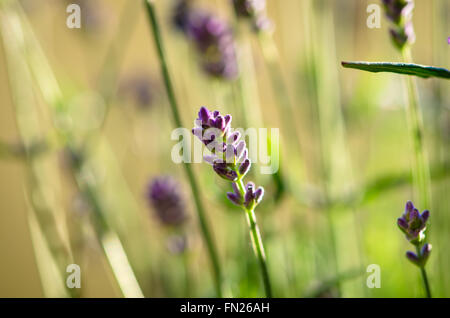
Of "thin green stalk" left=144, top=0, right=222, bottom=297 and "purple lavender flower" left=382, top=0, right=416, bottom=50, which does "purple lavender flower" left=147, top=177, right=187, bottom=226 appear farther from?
"purple lavender flower" left=382, top=0, right=416, bottom=50

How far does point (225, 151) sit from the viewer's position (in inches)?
15.0

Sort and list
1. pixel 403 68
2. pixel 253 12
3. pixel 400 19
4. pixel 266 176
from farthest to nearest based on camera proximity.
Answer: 1. pixel 266 176
2. pixel 253 12
3. pixel 400 19
4. pixel 403 68

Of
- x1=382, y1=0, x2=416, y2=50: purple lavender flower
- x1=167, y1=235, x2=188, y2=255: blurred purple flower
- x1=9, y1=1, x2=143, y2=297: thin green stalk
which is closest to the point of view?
x1=382, y1=0, x2=416, y2=50: purple lavender flower

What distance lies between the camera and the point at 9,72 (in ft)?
2.62

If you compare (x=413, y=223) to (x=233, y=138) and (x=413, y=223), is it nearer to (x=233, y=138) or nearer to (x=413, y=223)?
(x=413, y=223)

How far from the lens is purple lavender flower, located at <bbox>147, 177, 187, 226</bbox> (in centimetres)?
66

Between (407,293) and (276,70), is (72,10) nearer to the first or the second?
(276,70)

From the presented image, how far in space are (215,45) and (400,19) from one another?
0.30 m

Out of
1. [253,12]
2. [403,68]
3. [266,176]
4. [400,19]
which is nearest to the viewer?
[403,68]

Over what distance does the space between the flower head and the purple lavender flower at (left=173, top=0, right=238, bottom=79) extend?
1.26 ft

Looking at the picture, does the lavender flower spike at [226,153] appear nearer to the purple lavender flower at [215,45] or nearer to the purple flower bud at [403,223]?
the purple flower bud at [403,223]

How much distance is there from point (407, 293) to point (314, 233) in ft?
0.89

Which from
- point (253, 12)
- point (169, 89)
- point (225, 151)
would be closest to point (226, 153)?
point (225, 151)

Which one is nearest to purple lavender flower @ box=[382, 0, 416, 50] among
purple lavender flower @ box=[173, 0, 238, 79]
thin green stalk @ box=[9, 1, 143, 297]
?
purple lavender flower @ box=[173, 0, 238, 79]
